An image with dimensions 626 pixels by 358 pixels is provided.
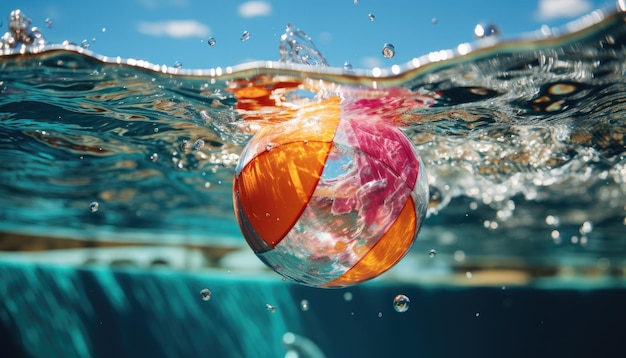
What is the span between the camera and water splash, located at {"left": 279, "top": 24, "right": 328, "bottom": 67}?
5561 mm

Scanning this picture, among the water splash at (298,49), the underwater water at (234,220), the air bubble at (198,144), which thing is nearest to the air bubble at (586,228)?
the underwater water at (234,220)

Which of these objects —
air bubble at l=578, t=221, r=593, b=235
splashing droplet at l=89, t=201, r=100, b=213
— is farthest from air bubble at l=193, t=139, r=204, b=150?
air bubble at l=578, t=221, r=593, b=235

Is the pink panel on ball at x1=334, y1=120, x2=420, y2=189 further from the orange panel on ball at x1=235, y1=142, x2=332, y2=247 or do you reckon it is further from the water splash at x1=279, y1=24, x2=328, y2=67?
the water splash at x1=279, y1=24, x2=328, y2=67

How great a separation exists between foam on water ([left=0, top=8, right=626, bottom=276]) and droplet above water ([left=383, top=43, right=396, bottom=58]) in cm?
21

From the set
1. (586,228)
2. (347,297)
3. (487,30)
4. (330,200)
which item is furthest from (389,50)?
(347,297)

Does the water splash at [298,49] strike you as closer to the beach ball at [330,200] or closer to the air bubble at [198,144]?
the beach ball at [330,200]

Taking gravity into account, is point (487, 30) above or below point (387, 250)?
above

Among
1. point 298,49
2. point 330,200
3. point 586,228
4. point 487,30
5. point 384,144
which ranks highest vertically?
point 298,49

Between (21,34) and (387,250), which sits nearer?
(387,250)

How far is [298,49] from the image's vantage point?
18.8 ft

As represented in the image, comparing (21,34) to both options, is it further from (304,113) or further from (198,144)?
(198,144)

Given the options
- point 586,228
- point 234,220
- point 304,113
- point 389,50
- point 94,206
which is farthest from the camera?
point 586,228

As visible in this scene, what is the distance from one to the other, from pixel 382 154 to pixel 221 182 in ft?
24.1

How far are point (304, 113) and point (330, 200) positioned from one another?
249cm
